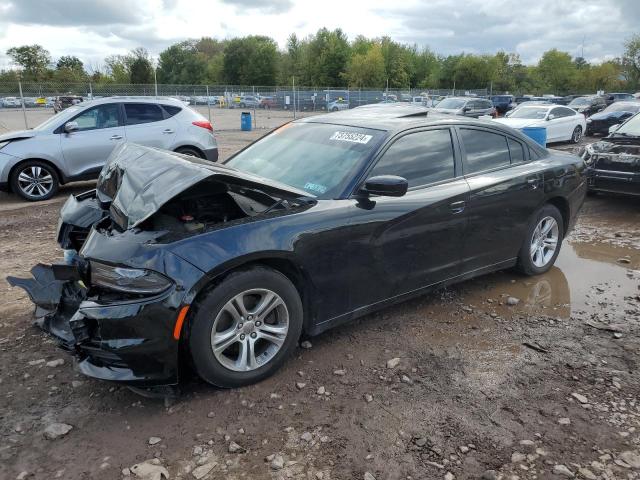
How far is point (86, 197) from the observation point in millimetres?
4305

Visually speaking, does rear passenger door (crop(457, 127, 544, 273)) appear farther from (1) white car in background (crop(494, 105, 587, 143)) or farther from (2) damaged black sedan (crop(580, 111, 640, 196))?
(1) white car in background (crop(494, 105, 587, 143))

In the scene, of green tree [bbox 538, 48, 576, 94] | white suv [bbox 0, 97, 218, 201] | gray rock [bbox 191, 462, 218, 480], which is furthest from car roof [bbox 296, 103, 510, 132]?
green tree [bbox 538, 48, 576, 94]

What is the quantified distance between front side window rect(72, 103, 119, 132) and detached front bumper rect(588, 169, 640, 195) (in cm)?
828

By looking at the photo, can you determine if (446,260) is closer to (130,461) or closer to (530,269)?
(530,269)

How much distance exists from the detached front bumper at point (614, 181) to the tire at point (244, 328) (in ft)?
22.0

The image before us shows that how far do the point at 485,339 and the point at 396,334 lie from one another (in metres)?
0.69

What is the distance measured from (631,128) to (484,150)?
559 centimetres

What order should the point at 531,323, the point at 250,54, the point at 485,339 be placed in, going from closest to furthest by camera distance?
the point at 485,339 < the point at 531,323 < the point at 250,54

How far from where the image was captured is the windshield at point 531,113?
679 inches

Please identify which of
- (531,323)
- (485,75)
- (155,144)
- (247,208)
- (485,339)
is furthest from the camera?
(485,75)

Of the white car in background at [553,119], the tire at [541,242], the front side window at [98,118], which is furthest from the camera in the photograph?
the white car in background at [553,119]

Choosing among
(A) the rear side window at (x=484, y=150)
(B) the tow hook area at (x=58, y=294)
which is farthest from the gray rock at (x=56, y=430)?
(A) the rear side window at (x=484, y=150)

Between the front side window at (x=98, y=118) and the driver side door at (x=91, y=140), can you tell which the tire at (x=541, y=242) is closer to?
the driver side door at (x=91, y=140)

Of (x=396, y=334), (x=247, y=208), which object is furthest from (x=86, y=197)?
(x=396, y=334)
